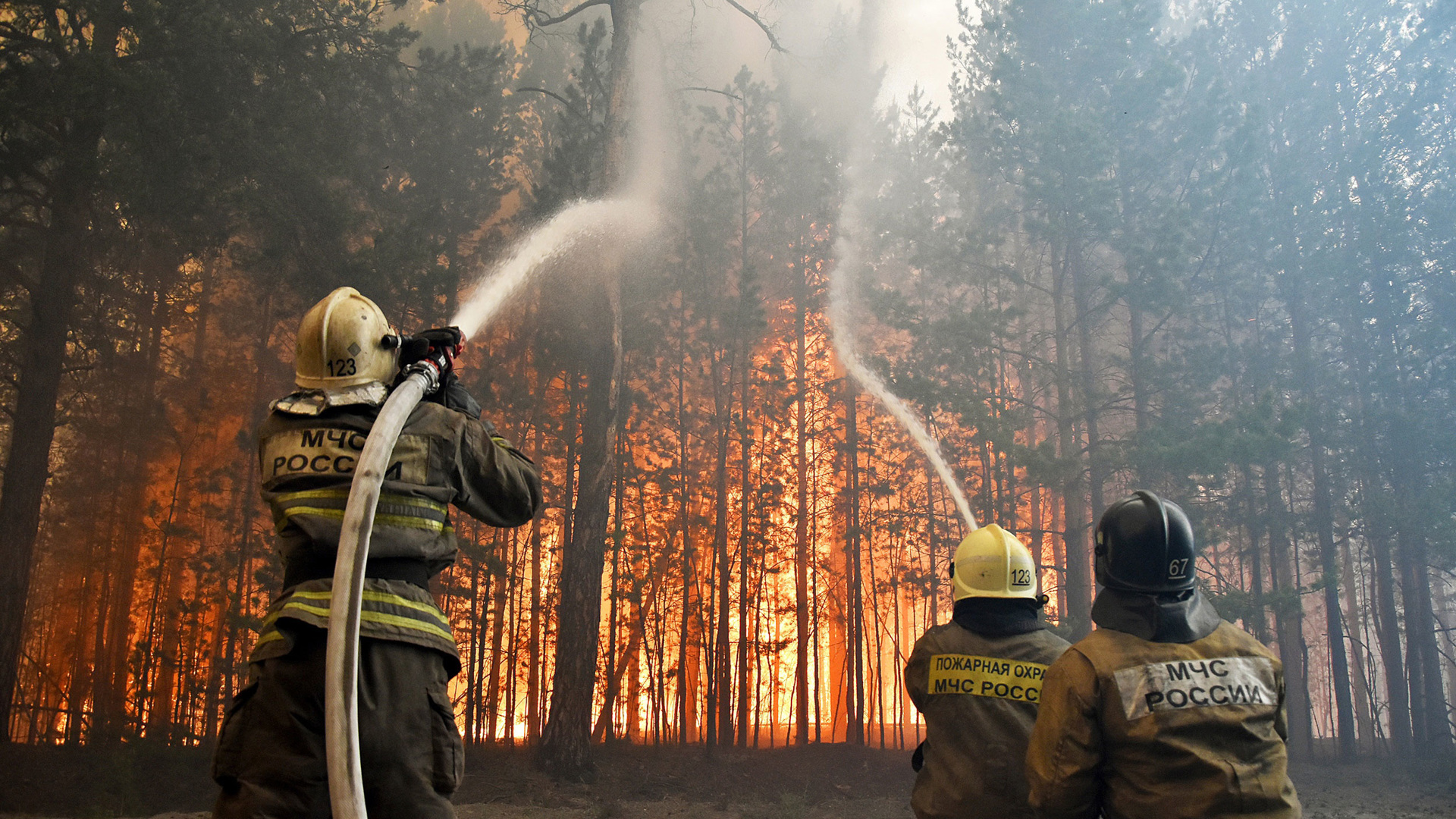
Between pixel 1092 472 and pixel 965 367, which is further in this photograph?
pixel 965 367

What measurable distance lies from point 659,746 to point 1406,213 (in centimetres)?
1726

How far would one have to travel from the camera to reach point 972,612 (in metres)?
4.12

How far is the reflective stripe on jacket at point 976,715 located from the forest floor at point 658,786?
308 inches

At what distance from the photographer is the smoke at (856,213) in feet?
63.6

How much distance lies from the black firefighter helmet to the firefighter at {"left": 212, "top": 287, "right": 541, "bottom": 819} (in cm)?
191

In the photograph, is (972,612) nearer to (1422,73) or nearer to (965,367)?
(965,367)

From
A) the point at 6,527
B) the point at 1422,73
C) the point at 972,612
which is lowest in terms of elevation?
the point at 972,612

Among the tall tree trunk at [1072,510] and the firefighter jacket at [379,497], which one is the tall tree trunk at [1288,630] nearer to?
the tall tree trunk at [1072,510]

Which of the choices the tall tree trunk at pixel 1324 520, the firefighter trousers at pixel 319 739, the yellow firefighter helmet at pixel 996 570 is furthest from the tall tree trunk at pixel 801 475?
the firefighter trousers at pixel 319 739

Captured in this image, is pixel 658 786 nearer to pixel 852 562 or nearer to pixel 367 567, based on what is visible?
pixel 852 562

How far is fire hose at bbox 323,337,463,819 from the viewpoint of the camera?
2377 mm

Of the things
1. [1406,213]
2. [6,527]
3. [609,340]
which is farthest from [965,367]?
[6,527]

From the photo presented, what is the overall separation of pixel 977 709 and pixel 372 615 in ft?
8.11

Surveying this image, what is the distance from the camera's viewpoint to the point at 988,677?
12.8 feet
